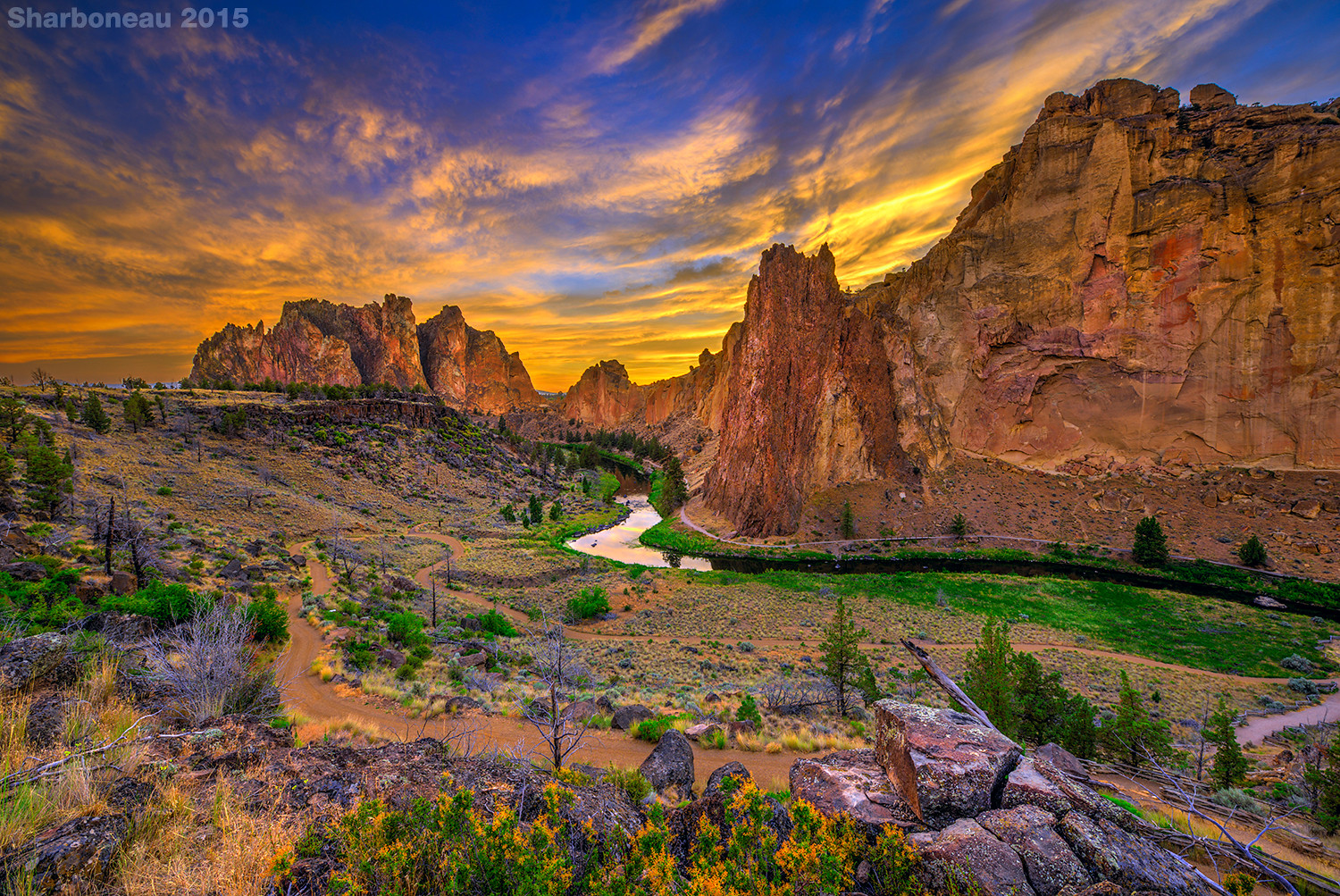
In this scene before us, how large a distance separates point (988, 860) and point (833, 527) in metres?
47.4

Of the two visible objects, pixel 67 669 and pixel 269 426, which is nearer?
pixel 67 669

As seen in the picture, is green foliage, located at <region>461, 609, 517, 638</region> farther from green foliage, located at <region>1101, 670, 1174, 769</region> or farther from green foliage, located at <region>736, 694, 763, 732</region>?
green foliage, located at <region>1101, 670, 1174, 769</region>

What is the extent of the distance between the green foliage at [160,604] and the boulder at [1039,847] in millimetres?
16849

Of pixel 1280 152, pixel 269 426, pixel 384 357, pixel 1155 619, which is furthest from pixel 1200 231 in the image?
pixel 384 357

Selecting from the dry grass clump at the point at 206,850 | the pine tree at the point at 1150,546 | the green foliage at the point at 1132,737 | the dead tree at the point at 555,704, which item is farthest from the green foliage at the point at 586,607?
the pine tree at the point at 1150,546

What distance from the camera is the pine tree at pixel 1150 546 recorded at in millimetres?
37719

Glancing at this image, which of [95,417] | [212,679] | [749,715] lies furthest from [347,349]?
[749,715]

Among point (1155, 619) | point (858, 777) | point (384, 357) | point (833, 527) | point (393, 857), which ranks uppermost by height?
point (384, 357)

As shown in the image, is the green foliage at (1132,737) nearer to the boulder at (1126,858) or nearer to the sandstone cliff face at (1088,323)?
the boulder at (1126,858)

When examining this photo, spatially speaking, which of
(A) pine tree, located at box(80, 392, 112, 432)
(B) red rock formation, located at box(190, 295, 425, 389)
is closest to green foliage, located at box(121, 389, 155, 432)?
(A) pine tree, located at box(80, 392, 112, 432)

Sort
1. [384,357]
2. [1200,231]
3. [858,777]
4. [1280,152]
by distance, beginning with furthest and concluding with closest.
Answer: [384,357] → [1200,231] → [1280,152] → [858,777]

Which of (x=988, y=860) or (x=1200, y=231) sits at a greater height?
(x=1200, y=231)

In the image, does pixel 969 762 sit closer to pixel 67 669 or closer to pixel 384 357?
pixel 67 669

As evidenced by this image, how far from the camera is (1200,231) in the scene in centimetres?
4491
